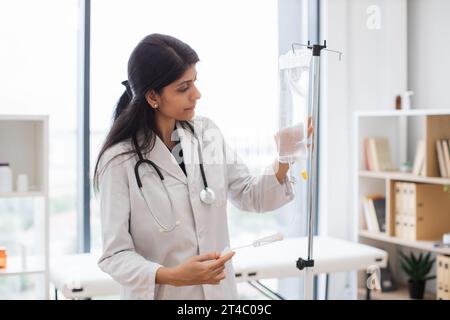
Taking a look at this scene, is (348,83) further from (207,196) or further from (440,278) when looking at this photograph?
(440,278)

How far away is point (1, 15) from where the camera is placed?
2.10 metres

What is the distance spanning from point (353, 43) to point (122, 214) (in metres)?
0.88

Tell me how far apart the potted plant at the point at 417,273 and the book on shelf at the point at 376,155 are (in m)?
0.39

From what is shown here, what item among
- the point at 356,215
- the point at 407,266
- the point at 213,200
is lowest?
the point at 407,266

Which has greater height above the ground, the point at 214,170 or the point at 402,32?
the point at 402,32

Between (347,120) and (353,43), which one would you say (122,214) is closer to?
(353,43)

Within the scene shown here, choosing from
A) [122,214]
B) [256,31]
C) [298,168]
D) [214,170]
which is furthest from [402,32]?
[122,214]

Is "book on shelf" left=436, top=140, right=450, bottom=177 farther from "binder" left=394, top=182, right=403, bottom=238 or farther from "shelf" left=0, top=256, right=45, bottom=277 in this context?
"shelf" left=0, top=256, right=45, bottom=277

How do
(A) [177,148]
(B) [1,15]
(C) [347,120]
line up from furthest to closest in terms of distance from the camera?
(C) [347,120]
(B) [1,15]
(A) [177,148]

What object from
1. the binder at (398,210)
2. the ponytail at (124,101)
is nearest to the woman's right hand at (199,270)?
the ponytail at (124,101)

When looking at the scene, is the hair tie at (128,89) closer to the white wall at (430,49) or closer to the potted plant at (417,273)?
the white wall at (430,49)

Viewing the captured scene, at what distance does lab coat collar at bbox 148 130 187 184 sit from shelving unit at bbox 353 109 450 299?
52.0 inches

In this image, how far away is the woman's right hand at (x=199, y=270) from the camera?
1156mm

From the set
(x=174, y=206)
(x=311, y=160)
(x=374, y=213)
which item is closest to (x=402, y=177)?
(x=374, y=213)
